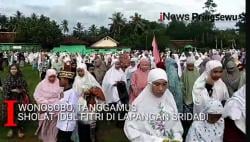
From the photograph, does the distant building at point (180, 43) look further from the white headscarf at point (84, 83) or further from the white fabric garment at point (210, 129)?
the white fabric garment at point (210, 129)

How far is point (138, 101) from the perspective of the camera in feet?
13.4

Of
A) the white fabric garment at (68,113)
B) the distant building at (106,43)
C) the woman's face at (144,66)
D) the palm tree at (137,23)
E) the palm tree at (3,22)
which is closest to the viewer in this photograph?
the white fabric garment at (68,113)

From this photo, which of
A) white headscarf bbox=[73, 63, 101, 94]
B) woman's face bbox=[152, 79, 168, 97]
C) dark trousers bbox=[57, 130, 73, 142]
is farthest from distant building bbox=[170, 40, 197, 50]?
woman's face bbox=[152, 79, 168, 97]

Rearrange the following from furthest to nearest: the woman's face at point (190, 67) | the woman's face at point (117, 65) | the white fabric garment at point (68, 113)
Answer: the woman's face at point (117, 65) < the woman's face at point (190, 67) < the white fabric garment at point (68, 113)

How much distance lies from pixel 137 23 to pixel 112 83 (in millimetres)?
55010

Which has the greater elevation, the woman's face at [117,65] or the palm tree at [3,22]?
the palm tree at [3,22]

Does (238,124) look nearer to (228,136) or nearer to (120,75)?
(228,136)

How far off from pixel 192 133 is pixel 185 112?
2.81 meters

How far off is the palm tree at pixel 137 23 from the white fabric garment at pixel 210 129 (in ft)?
186

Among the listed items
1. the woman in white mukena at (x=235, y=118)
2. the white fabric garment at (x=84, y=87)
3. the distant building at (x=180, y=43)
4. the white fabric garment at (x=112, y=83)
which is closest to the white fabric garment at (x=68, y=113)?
the white fabric garment at (x=84, y=87)

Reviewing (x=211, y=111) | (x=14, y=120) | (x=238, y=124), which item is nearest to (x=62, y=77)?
(x=211, y=111)

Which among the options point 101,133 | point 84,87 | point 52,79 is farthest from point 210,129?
point 101,133

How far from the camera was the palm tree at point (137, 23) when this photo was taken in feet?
202

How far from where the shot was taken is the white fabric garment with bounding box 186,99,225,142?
14.1 feet
